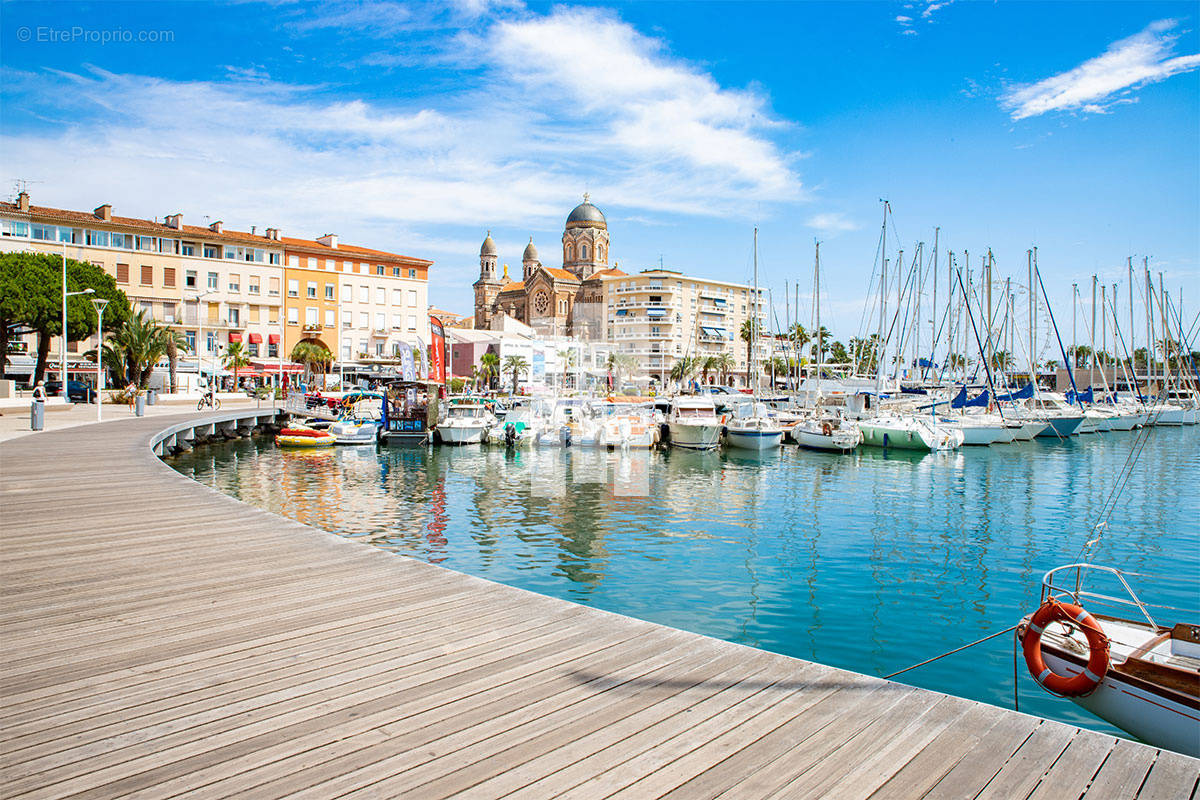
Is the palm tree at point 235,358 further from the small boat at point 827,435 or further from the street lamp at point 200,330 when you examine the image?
the small boat at point 827,435

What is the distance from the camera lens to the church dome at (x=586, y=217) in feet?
420

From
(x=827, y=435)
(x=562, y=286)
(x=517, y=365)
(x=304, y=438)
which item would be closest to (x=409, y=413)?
(x=304, y=438)

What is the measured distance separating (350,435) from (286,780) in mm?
35147

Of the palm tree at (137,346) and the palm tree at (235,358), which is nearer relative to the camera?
the palm tree at (137,346)

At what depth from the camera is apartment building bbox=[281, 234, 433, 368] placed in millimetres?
69688

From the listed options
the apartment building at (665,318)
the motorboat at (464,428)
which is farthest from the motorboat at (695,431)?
the apartment building at (665,318)

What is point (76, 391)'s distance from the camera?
5106cm

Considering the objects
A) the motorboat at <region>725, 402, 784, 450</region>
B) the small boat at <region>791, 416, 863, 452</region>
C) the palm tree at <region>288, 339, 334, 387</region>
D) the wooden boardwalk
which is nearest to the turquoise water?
the small boat at <region>791, 416, 863, 452</region>

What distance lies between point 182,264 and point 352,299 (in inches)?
571

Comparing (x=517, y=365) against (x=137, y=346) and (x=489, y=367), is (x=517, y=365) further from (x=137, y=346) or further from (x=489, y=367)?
(x=137, y=346)

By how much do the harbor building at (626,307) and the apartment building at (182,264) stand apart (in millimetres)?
48960

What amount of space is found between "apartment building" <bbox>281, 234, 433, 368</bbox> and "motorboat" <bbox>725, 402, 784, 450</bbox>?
3797 centimetres

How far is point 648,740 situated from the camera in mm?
4113

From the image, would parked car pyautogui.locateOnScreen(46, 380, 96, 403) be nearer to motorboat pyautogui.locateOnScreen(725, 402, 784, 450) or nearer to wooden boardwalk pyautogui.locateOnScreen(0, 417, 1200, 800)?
motorboat pyautogui.locateOnScreen(725, 402, 784, 450)
